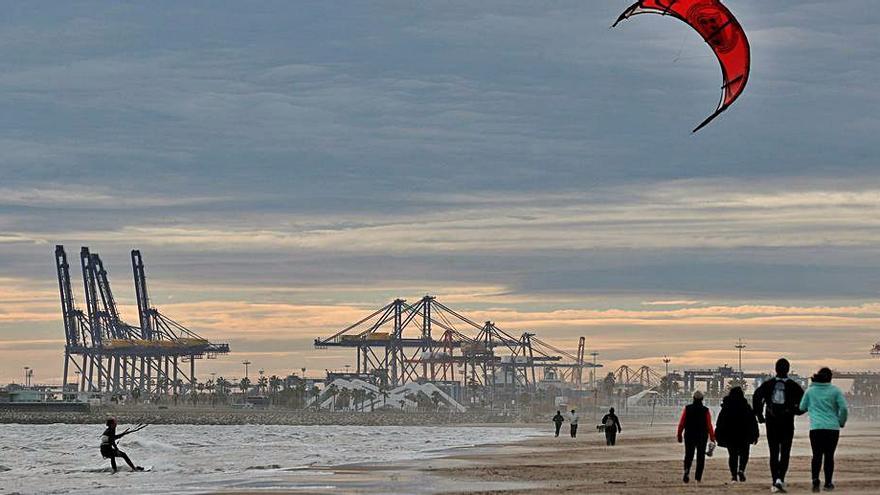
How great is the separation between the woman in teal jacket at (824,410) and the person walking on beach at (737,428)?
10.1 feet

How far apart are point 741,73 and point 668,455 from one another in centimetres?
1795

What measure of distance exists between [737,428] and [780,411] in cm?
301

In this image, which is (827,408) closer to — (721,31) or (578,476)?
(721,31)

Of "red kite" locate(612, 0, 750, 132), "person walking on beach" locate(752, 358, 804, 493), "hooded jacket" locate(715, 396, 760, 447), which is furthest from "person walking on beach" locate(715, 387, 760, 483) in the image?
"red kite" locate(612, 0, 750, 132)

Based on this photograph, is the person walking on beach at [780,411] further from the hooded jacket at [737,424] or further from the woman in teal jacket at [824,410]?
the hooded jacket at [737,424]

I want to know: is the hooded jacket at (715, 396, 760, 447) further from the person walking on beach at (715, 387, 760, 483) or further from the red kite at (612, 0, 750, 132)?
the red kite at (612, 0, 750, 132)

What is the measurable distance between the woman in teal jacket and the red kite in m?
3.24

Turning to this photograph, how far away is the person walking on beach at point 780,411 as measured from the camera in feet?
54.0

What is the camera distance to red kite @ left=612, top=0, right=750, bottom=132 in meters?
16.0

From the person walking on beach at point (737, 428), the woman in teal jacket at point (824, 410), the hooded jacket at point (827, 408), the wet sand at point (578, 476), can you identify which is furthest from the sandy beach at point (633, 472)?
the hooded jacket at point (827, 408)

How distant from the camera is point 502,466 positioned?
95.8 feet

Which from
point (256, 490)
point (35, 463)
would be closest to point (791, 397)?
point (256, 490)

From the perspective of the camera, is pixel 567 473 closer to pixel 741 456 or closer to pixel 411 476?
pixel 411 476

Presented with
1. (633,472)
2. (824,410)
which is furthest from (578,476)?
(824,410)
